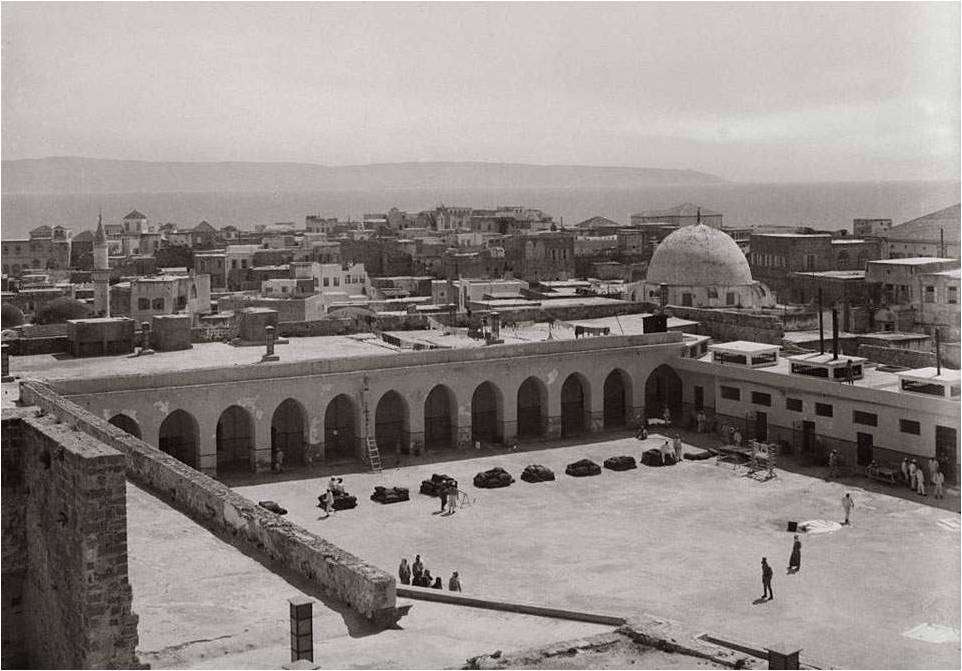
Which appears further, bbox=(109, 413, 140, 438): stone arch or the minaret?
the minaret

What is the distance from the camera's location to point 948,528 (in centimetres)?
3638

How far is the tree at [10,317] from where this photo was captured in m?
70.1

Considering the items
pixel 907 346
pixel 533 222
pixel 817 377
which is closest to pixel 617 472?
pixel 817 377

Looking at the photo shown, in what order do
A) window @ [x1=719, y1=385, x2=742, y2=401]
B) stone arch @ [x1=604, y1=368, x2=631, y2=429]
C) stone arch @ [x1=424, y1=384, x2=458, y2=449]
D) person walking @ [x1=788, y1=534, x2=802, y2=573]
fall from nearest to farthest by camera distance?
person walking @ [x1=788, y1=534, x2=802, y2=573]
window @ [x1=719, y1=385, x2=742, y2=401]
stone arch @ [x1=424, y1=384, x2=458, y2=449]
stone arch @ [x1=604, y1=368, x2=631, y2=429]

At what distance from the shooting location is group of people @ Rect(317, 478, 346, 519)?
1529 inches

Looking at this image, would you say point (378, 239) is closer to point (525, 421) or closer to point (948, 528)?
point (525, 421)

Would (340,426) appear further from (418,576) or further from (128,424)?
(418,576)

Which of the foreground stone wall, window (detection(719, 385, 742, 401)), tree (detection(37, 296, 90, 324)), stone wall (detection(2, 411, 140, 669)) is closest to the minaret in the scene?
tree (detection(37, 296, 90, 324))

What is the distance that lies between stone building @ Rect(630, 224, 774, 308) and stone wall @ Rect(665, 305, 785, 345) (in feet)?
23.7

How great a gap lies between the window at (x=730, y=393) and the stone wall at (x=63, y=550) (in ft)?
108

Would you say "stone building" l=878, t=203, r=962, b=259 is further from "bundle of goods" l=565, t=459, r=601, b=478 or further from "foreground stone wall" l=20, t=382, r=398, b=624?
"foreground stone wall" l=20, t=382, r=398, b=624

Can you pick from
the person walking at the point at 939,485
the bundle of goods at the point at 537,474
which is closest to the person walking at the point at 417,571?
the bundle of goods at the point at 537,474

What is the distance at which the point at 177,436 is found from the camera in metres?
45.6

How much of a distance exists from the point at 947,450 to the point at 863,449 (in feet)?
10.7
